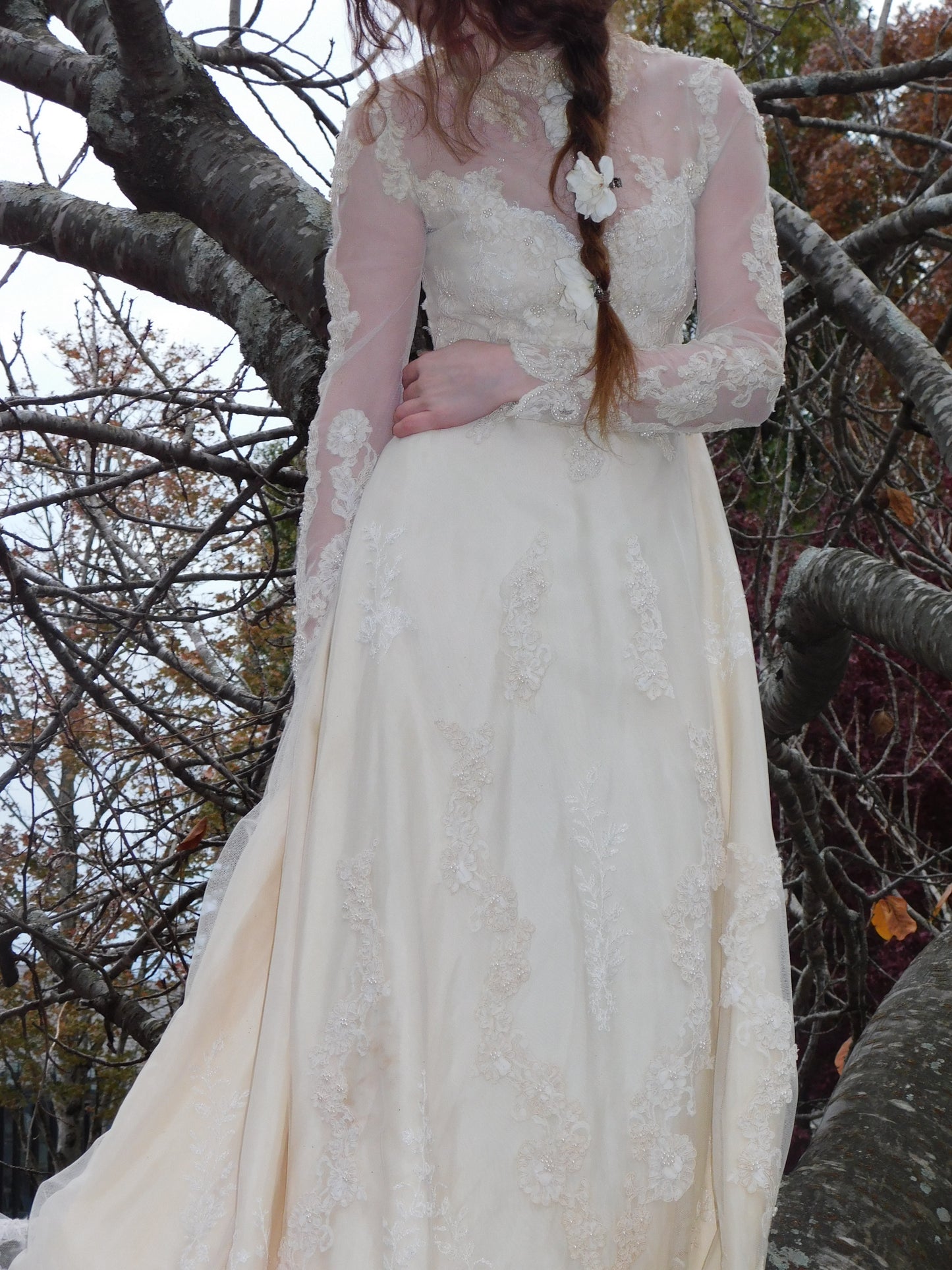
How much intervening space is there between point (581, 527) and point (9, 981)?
2.34 metres

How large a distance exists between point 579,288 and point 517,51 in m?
0.38

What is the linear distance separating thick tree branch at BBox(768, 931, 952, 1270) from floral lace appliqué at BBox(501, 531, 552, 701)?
0.64 meters

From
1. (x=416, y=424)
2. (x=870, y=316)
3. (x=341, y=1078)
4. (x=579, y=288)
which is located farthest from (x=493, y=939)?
(x=870, y=316)

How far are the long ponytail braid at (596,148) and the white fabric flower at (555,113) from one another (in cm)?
1

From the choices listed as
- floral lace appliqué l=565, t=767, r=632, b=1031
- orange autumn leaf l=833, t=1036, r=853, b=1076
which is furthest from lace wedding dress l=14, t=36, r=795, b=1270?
orange autumn leaf l=833, t=1036, r=853, b=1076

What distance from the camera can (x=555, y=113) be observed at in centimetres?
173

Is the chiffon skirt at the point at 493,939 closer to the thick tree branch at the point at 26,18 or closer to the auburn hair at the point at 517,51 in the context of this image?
the auburn hair at the point at 517,51

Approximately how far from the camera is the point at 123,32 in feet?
7.38

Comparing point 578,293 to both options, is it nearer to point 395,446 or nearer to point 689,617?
point 395,446

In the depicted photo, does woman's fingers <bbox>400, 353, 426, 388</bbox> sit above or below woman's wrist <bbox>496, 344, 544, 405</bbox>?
above

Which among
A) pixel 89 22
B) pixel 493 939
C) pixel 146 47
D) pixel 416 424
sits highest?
pixel 89 22

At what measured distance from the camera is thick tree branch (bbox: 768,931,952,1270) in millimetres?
1291

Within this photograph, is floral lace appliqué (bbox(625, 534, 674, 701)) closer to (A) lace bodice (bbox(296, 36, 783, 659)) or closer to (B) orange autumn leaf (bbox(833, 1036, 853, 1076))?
(A) lace bodice (bbox(296, 36, 783, 659))

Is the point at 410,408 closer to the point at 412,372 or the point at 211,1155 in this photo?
the point at 412,372
